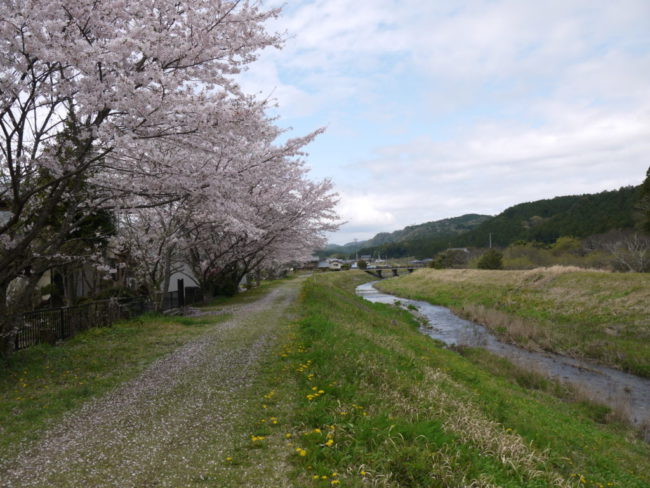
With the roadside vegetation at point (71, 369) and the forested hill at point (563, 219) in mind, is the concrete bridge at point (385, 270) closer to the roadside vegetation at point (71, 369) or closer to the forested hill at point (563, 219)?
the forested hill at point (563, 219)

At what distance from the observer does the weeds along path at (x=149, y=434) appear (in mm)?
4238

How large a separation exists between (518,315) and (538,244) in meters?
49.2

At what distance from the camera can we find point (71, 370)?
29.2 ft

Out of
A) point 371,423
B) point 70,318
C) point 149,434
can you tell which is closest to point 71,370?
point 70,318

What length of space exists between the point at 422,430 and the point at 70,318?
11.7 meters

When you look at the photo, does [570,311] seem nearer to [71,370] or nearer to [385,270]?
[71,370]

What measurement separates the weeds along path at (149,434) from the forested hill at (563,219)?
5407 centimetres

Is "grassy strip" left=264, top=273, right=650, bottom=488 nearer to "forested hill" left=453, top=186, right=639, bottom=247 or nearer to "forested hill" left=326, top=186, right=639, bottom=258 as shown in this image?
"forested hill" left=326, top=186, right=639, bottom=258

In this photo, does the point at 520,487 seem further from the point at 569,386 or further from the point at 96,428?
the point at 569,386

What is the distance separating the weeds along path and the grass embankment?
45.9 ft

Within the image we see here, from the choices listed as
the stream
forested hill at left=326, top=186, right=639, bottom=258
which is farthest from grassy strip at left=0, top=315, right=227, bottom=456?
forested hill at left=326, top=186, right=639, bottom=258

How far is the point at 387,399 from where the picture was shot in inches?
240

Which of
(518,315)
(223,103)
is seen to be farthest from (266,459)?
(518,315)

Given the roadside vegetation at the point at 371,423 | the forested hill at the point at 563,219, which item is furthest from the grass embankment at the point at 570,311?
the forested hill at the point at 563,219
